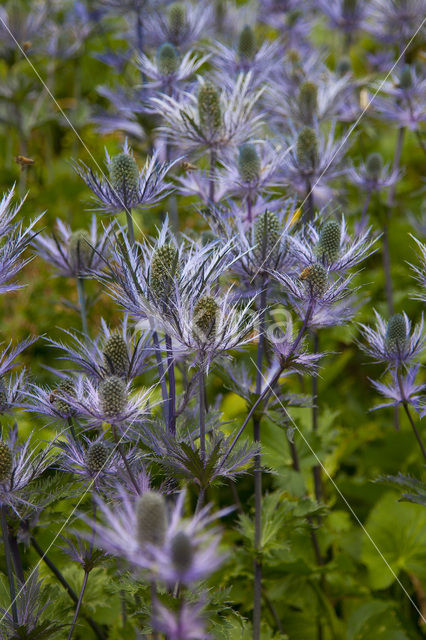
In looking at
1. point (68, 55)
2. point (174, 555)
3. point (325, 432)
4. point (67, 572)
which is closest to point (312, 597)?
point (325, 432)

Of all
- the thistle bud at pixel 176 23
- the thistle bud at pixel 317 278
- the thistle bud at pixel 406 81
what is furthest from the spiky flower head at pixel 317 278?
the thistle bud at pixel 176 23

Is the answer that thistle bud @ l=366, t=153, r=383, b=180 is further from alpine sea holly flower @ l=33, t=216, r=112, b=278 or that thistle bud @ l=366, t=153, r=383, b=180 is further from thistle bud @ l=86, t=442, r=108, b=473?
thistle bud @ l=86, t=442, r=108, b=473

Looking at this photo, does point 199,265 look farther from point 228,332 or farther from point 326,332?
point 326,332

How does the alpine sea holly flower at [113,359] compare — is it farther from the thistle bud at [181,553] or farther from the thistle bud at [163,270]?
the thistle bud at [181,553]

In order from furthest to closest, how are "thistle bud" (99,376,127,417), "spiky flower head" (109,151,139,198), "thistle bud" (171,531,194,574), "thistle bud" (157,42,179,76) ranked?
"thistle bud" (157,42,179,76) → "spiky flower head" (109,151,139,198) → "thistle bud" (99,376,127,417) → "thistle bud" (171,531,194,574)

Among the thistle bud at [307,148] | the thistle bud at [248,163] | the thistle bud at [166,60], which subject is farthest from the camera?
the thistle bud at [166,60]

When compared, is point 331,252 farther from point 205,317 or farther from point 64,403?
point 64,403

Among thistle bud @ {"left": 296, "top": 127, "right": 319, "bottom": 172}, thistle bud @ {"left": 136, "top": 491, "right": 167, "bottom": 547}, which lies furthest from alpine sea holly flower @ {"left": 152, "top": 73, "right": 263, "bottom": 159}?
thistle bud @ {"left": 136, "top": 491, "right": 167, "bottom": 547}
